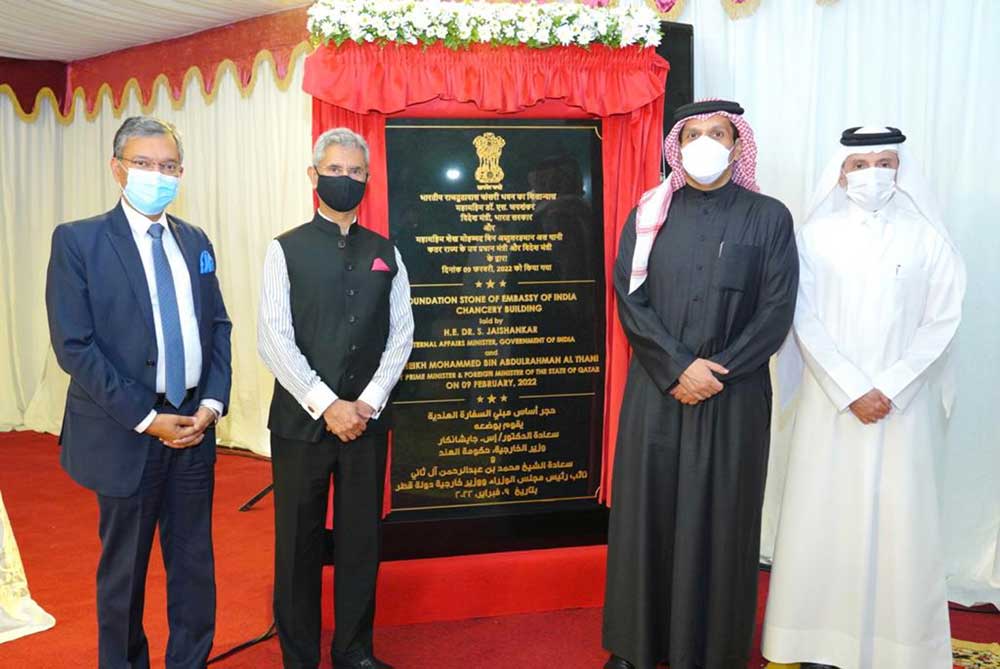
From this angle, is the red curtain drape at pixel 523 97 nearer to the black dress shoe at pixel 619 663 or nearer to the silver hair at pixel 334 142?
the silver hair at pixel 334 142

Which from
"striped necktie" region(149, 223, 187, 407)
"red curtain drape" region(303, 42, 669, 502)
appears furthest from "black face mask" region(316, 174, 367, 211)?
"red curtain drape" region(303, 42, 669, 502)

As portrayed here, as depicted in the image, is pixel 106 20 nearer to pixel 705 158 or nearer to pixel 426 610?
pixel 426 610

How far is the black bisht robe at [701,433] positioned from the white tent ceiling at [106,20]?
396 cm

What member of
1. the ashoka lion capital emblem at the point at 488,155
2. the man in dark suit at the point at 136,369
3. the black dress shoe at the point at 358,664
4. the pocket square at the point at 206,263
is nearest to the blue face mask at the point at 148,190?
the man in dark suit at the point at 136,369

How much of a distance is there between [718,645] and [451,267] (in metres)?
1.72

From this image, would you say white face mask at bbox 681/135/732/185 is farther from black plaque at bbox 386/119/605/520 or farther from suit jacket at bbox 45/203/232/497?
suit jacket at bbox 45/203/232/497

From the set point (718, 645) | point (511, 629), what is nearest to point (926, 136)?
point (718, 645)

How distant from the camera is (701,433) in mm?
2836

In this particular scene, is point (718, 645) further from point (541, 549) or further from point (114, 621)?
point (114, 621)

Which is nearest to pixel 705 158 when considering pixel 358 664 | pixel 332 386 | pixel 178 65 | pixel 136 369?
pixel 332 386

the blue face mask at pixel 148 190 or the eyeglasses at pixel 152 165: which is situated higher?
the eyeglasses at pixel 152 165

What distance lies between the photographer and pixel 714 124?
2871mm

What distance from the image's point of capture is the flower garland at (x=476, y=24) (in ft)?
10.6

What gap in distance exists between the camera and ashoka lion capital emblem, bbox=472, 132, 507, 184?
11.5 ft
